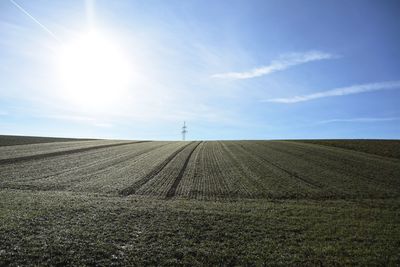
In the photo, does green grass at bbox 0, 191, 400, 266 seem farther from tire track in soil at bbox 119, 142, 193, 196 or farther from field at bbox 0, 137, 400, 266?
tire track in soil at bbox 119, 142, 193, 196

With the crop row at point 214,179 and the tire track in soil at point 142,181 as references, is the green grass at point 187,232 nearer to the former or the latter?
the tire track in soil at point 142,181

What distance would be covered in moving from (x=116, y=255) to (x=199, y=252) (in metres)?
2.76

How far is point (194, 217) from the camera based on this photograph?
45.2ft

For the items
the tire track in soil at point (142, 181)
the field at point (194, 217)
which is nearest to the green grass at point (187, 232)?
the field at point (194, 217)

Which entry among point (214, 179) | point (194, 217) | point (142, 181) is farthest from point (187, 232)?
point (214, 179)

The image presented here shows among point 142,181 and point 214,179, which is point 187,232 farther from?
point 214,179

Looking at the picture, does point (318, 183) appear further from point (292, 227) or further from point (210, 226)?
point (210, 226)

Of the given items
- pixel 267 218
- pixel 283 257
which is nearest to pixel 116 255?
pixel 283 257

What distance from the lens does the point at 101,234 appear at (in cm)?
1115

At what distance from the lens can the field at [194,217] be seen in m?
9.75

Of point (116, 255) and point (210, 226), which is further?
point (210, 226)

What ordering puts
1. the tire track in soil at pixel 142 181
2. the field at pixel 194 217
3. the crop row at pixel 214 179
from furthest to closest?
the crop row at pixel 214 179 < the tire track in soil at pixel 142 181 < the field at pixel 194 217

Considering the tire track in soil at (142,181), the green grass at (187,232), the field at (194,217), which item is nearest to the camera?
the green grass at (187,232)

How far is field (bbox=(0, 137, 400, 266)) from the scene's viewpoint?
975cm
